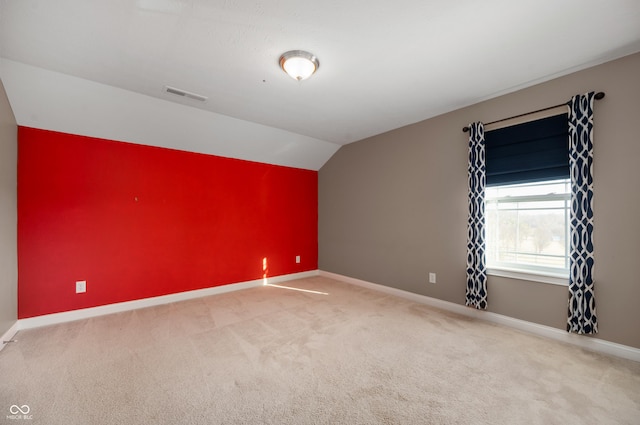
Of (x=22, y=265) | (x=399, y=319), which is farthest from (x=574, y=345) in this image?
(x=22, y=265)

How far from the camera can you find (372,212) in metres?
4.36

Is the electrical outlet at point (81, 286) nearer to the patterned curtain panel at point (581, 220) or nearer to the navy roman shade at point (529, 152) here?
the navy roman shade at point (529, 152)

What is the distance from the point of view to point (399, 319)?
3.05m

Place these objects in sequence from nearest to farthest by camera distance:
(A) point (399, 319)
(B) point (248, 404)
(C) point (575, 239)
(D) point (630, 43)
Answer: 1. (B) point (248, 404)
2. (D) point (630, 43)
3. (C) point (575, 239)
4. (A) point (399, 319)

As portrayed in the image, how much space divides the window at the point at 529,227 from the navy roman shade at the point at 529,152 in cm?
12

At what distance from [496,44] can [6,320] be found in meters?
4.81

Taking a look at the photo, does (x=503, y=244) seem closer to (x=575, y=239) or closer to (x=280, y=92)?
(x=575, y=239)

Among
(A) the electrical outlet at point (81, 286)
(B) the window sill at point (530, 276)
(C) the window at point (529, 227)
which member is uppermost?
(C) the window at point (529, 227)

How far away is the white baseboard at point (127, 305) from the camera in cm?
281

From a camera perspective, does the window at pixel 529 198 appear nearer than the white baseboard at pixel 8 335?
No

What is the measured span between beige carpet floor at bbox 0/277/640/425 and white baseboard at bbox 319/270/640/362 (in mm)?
99

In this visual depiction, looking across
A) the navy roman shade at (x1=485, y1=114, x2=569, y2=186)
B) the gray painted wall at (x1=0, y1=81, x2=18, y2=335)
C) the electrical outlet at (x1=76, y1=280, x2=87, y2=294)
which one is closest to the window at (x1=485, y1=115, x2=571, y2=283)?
the navy roman shade at (x1=485, y1=114, x2=569, y2=186)

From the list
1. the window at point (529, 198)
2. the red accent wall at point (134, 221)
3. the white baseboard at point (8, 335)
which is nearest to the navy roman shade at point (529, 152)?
the window at point (529, 198)

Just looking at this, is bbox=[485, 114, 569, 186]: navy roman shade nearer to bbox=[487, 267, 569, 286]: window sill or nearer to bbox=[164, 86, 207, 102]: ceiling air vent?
bbox=[487, 267, 569, 286]: window sill
